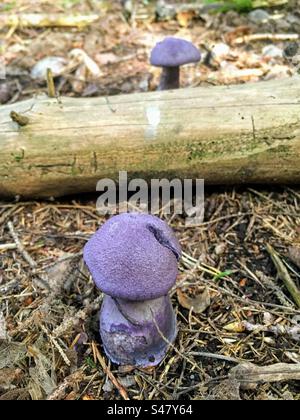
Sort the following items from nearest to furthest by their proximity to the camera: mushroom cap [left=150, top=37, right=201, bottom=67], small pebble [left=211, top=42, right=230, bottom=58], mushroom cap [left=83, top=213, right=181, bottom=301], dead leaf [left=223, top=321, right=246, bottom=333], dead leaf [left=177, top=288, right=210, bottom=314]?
mushroom cap [left=83, top=213, right=181, bottom=301] → dead leaf [left=223, top=321, right=246, bottom=333] → dead leaf [left=177, top=288, right=210, bottom=314] → mushroom cap [left=150, top=37, right=201, bottom=67] → small pebble [left=211, top=42, right=230, bottom=58]

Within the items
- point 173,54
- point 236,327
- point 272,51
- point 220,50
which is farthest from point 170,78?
point 236,327

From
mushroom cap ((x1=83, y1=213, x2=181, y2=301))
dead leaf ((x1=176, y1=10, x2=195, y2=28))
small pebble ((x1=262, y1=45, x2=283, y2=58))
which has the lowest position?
mushroom cap ((x1=83, y1=213, x2=181, y2=301))

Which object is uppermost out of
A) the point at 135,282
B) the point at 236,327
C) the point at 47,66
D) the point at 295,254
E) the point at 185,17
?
the point at 185,17

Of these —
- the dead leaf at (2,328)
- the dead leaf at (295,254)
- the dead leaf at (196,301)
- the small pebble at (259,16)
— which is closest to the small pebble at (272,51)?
the small pebble at (259,16)

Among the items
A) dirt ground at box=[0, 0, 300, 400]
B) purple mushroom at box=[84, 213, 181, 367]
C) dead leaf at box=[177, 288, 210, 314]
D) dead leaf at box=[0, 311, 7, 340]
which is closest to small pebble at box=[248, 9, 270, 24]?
dirt ground at box=[0, 0, 300, 400]

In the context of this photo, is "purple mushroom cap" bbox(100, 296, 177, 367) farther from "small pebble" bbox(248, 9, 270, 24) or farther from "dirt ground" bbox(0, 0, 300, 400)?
"small pebble" bbox(248, 9, 270, 24)

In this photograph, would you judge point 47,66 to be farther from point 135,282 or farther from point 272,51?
point 135,282
